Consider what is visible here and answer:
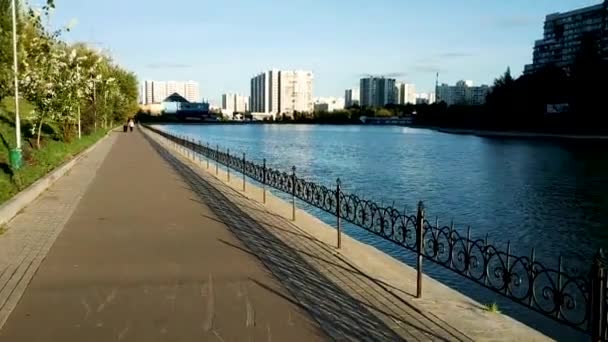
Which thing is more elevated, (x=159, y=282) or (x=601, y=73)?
(x=601, y=73)

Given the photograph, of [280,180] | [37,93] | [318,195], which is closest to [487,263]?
[318,195]

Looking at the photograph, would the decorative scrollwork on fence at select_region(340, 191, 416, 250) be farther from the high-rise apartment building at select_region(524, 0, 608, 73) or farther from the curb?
the high-rise apartment building at select_region(524, 0, 608, 73)

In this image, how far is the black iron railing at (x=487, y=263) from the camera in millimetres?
4699

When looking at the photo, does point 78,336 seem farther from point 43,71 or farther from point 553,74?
point 553,74

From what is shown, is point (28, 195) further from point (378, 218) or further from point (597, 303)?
point (597, 303)

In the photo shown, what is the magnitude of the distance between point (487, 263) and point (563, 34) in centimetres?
14126

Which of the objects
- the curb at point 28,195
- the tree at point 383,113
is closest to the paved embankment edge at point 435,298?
the curb at point 28,195

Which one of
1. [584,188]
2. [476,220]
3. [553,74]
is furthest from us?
[553,74]

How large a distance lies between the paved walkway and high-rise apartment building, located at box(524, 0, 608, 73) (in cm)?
11831

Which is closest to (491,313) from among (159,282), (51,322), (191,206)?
(159,282)

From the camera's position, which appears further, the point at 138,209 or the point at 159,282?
the point at 138,209

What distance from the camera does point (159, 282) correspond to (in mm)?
7195

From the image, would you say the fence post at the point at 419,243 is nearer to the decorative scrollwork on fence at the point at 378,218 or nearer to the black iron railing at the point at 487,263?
the black iron railing at the point at 487,263

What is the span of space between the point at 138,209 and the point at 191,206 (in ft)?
3.71
